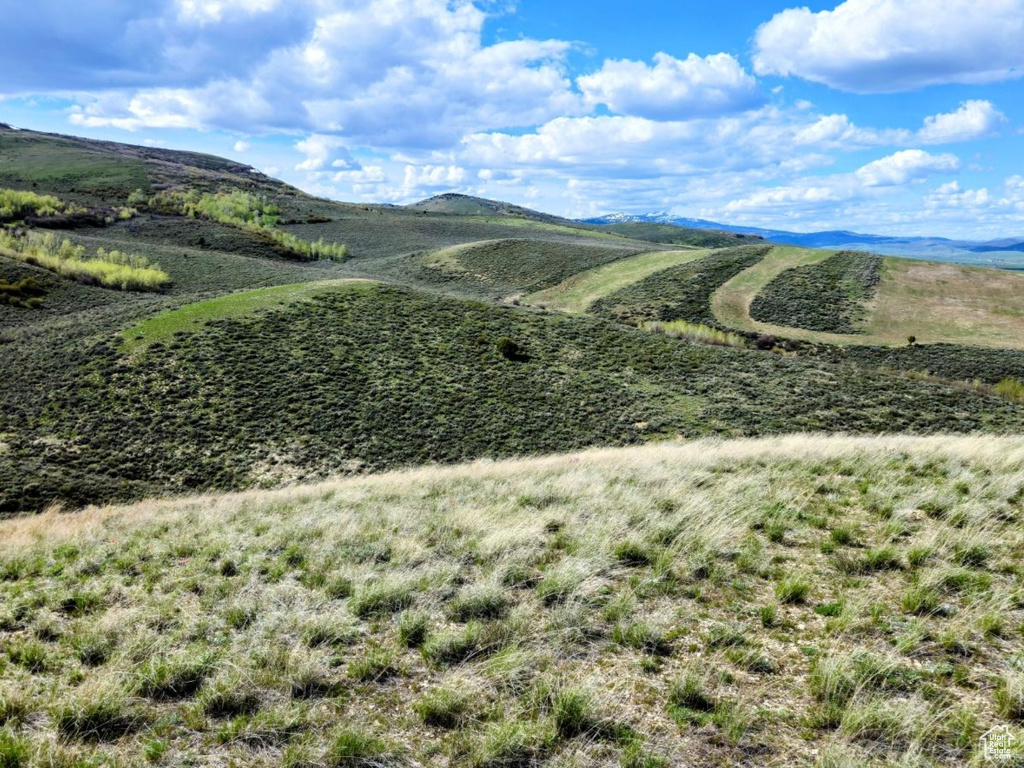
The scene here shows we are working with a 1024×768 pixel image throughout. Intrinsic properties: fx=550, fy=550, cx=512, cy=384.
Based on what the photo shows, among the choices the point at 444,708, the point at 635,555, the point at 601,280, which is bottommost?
the point at 444,708

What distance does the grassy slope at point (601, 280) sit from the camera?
2803 inches

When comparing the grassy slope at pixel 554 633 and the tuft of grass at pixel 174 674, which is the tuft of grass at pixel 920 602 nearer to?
the grassy slope at pixel 554 633

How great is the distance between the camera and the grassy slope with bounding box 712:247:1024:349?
51.7m

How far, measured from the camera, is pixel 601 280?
78.2 meters

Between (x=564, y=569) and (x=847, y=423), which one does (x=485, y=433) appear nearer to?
(x=847, y=423)

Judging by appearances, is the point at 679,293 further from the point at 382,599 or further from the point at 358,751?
the point at 358,751

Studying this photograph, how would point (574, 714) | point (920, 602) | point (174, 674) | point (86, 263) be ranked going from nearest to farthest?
point (574, 714), point (174, 674), point (920, 602), point (86, 263)

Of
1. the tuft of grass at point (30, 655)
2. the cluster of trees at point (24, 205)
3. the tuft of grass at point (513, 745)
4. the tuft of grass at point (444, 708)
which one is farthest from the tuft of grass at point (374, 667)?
the cluster of trees at point (24, 205)

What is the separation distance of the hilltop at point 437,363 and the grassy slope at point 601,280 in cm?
55

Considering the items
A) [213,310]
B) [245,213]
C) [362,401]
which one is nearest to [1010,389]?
[362,401]

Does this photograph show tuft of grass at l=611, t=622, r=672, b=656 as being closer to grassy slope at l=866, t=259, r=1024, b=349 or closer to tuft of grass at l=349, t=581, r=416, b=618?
tuft of grass at l=349, t=581, r=416, b=618

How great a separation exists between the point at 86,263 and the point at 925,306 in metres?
93.2

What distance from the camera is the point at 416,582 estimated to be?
7.70 m

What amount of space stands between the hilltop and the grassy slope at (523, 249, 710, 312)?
1.81 ft
